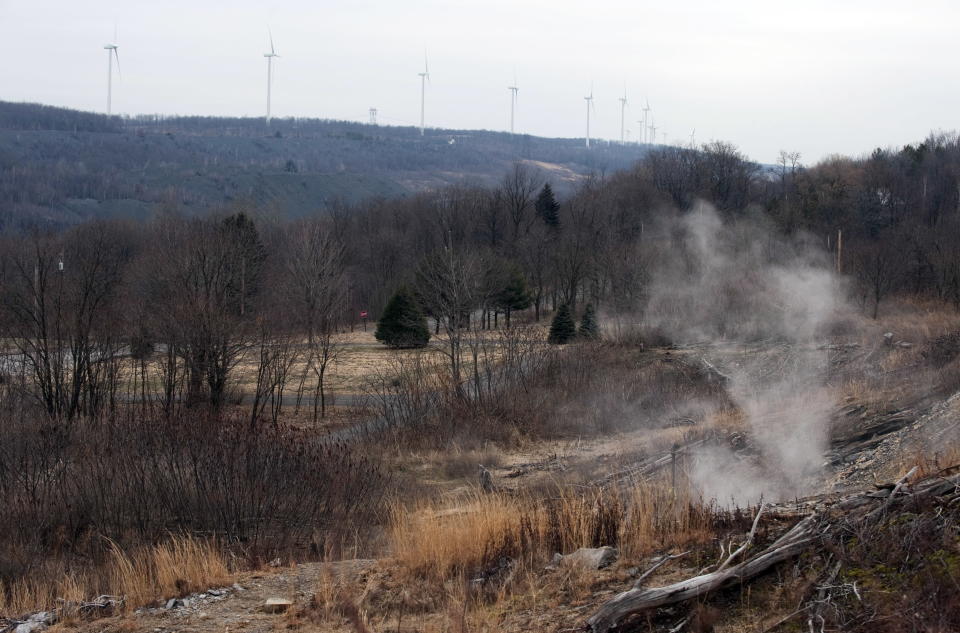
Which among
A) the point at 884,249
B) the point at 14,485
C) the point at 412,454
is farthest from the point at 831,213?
the point at 14,485

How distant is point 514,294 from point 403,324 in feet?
35.1

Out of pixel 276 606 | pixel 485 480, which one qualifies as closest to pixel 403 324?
pixel 485 480

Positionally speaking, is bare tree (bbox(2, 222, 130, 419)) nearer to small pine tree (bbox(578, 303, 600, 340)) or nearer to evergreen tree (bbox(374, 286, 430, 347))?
evergreen tree (bbox(374, 286, 430, 347))

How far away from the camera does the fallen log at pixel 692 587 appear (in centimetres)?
471

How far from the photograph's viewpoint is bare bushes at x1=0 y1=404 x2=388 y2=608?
9.34 m

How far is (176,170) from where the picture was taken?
141 meters

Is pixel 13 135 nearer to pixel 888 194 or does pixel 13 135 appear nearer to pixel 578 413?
pixel 888 194

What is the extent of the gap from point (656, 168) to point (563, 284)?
26671mm

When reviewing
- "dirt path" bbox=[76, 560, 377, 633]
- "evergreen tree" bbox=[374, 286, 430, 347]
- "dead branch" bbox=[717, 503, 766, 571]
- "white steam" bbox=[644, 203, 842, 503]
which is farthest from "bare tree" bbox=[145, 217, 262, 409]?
"dead branch" bbox=[717, 503, 766, 571]

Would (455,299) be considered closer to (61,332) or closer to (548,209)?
(61,332)

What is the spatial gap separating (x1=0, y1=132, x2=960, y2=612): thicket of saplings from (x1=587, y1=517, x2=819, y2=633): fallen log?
4866 mm

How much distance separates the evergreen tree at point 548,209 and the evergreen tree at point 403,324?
2432 cm

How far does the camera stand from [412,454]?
16562mm

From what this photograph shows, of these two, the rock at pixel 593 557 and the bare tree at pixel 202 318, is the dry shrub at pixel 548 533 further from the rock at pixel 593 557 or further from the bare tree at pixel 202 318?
the bare tree at pixel 202 318
